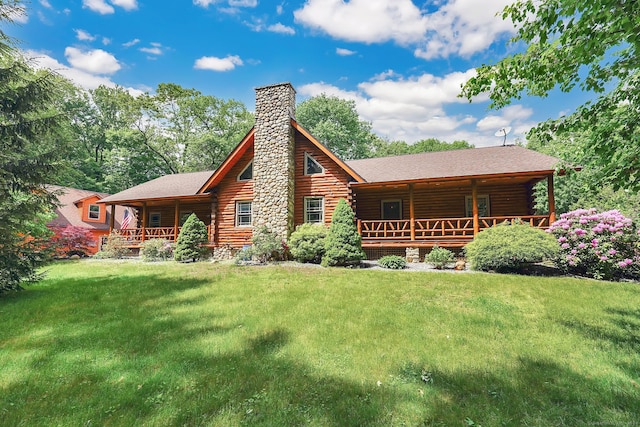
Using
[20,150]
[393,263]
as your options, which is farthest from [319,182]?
[20,150]

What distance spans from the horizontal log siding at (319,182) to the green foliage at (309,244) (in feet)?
6.07

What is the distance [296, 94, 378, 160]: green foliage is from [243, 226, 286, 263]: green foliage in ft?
77.8

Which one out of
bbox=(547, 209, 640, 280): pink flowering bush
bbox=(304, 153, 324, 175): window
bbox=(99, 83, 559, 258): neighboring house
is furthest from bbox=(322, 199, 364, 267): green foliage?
bbox=(547, 209, 640, 280): pink flowering bush

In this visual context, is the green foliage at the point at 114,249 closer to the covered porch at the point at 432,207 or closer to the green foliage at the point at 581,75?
the covered porch at the point at 432,207

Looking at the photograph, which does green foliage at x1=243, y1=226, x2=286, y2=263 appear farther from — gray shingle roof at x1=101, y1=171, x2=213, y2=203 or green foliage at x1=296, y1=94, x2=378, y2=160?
green foliage at x1=296, y1=94, x2=378, y2=160

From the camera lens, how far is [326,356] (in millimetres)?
4320

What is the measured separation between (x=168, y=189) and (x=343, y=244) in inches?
515

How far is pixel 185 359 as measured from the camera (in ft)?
14.0

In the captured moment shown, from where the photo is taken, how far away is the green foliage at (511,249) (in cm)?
960

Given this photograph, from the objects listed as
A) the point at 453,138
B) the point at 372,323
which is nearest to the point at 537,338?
the point at 372,323

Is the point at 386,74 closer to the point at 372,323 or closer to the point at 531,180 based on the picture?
the point at 531,180

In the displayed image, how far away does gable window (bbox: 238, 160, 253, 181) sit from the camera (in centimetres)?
1620

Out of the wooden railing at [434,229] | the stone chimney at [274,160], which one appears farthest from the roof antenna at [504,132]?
the stone chimney at [274,160]

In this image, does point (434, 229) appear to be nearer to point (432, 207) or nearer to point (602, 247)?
point (432, 207)
